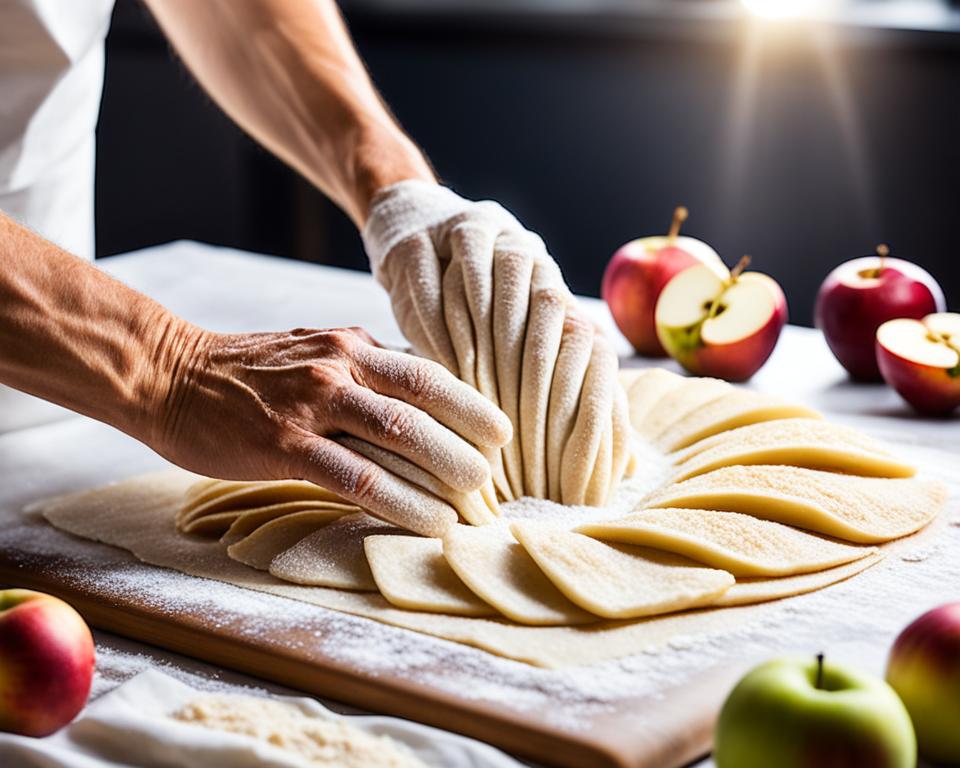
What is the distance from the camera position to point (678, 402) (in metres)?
2.16

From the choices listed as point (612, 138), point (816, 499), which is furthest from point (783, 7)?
point (816, 499)

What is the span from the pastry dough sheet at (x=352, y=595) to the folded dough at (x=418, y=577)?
0.01m

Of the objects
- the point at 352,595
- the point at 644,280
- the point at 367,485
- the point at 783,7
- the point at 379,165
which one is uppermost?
the point at 783,7

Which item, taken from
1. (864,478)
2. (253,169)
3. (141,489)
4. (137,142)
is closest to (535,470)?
(864,478)

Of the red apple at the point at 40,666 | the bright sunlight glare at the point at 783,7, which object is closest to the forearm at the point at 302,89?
the red apple at the point at 40,666

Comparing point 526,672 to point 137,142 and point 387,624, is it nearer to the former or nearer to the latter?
point 387,624

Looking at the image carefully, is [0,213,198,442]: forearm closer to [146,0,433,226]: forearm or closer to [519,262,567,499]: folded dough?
[519,262,567,499]: folded dough

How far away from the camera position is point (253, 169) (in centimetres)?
606

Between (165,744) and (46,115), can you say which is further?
(46,115)

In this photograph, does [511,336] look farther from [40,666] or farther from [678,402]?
[40,666]

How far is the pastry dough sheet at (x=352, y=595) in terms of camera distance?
4.71 ft

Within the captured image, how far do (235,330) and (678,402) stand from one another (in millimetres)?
1050

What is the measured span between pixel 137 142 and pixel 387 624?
4.39 metres

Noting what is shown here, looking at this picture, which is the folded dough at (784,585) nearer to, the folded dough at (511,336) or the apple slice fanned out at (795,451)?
the apple slice fanned out at (795,451)
